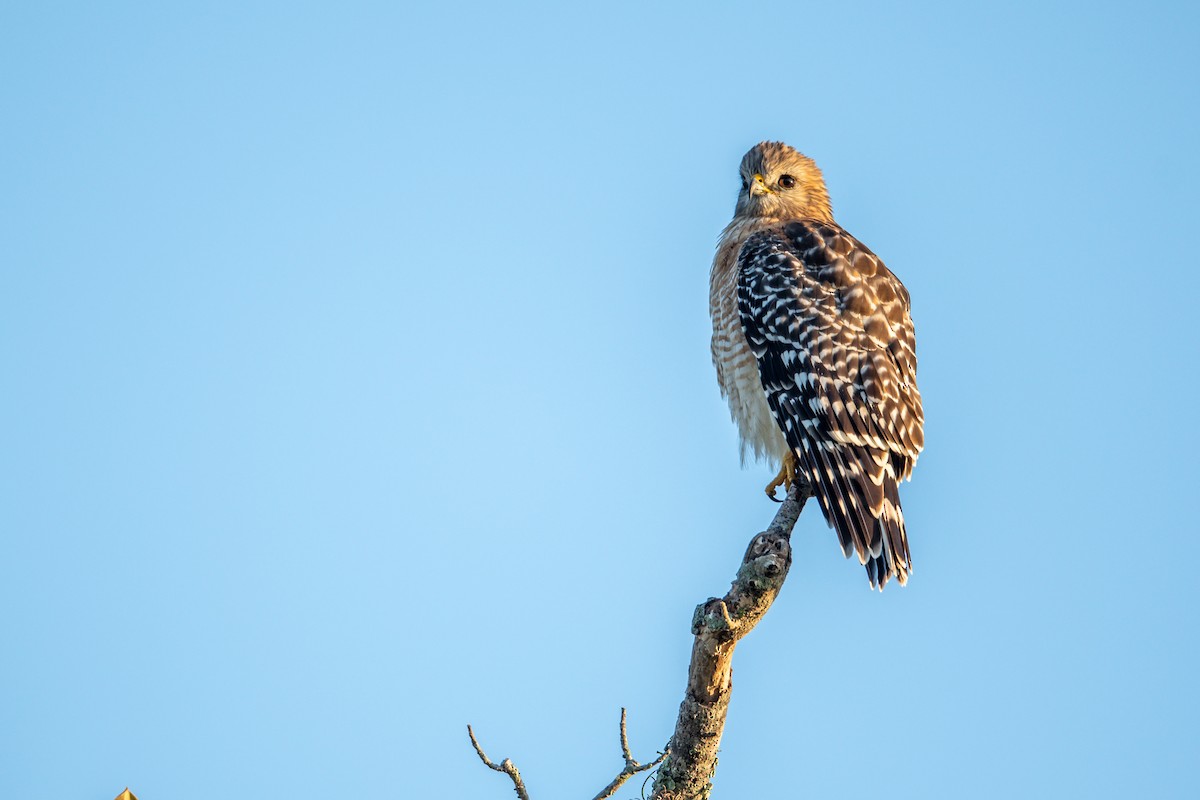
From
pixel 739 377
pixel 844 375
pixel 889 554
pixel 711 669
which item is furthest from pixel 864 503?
pixel 711 669

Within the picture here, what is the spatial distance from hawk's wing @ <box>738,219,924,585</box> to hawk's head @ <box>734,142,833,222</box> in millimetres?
1267

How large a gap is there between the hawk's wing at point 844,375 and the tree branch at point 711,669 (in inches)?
58.6

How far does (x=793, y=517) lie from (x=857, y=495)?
0.71 meters

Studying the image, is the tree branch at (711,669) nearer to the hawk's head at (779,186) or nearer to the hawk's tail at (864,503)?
the hawk's tail at (864,503)

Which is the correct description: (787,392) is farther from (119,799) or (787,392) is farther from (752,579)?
(119,799)

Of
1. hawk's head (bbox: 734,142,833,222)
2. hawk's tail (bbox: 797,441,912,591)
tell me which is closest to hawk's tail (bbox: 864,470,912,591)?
hawk's tail (bbox: 797,441,912,591)

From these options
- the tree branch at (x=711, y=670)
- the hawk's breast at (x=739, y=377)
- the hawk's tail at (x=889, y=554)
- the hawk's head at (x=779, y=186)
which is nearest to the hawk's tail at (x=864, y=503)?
the hawk's tail at (x=889, y=554)

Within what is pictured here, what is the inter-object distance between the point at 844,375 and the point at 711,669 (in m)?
2.66

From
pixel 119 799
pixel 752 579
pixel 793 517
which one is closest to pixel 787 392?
pixel 793 517

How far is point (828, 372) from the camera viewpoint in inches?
310

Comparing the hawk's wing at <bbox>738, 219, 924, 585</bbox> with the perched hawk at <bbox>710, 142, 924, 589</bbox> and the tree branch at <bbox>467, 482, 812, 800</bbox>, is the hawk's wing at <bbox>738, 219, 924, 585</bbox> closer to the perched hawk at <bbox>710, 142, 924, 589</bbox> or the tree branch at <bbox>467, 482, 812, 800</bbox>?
the perched hawk at <bbox>710, 142, 924, 589</bbox>

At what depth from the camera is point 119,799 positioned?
11.8 ft

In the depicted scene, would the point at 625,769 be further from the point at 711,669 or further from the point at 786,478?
the point at 786,478

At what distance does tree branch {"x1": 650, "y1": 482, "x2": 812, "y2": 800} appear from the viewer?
19.0 feet
